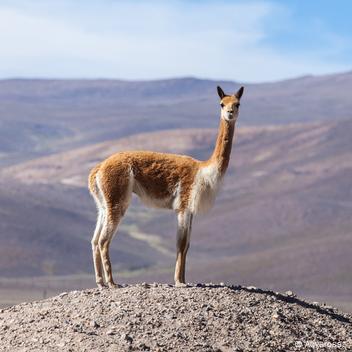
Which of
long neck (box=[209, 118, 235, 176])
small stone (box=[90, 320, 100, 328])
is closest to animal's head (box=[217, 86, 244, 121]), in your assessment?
long neck (box=[209, 118, 235, 176])

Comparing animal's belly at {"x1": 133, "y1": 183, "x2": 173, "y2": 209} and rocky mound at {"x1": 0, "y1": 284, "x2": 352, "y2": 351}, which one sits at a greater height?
animal's belly at {"x1": 133, "y1": 183, "x2": 173, "y2": 209}

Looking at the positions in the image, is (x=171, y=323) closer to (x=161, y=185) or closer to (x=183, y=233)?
(x=183, y=233)

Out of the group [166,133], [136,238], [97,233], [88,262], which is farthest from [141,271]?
[166,133]

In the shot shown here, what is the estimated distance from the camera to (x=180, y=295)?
14914 millimetres

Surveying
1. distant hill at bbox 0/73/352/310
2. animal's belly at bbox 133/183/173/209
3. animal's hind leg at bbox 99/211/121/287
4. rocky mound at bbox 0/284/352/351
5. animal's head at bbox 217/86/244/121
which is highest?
animal's head at bbox 217/86/244/121

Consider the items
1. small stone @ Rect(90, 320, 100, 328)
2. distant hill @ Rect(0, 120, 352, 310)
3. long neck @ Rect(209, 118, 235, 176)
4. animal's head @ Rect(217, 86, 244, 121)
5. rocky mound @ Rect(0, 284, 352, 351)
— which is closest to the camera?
rocky mound @ Rect(0, 284, 352, 351)

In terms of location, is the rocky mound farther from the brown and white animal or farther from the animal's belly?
the animal's belly

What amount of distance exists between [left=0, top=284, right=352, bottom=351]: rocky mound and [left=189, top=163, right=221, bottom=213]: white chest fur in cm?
112

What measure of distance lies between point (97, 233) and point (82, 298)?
1.28m

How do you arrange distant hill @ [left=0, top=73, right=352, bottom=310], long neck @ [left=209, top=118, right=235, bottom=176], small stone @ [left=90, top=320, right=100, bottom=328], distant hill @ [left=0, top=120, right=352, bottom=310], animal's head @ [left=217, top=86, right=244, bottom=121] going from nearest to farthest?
small stone @ [left=90, top=320, right=100, bottom=328] → animal's head @ [left=217, top=86, right=244, bottom=121] → long neck @ [left=209, top=118, right=235, bottom=176] → distant hill @ [left=0, top=73, right=352, bottom=310] → distant hill @ [left=0, top=120, right=352, bottom=310]

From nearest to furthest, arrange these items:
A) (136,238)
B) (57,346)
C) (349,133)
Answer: (57,346)
(136,238)
(349,133)

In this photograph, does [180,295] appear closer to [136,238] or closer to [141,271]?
[141,271]

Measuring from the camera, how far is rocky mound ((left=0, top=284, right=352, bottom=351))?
1339cm

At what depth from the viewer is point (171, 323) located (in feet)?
45.8
